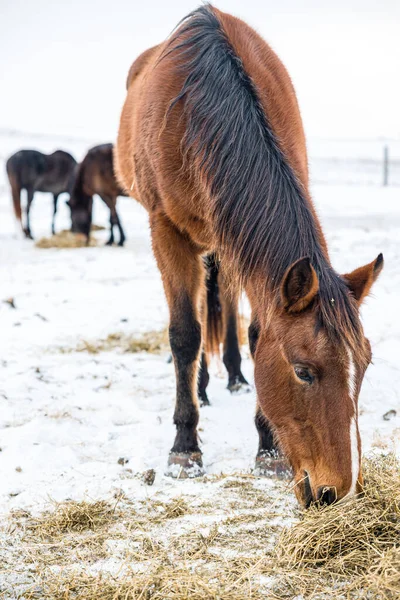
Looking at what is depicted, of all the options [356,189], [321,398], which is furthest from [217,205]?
[356,189]

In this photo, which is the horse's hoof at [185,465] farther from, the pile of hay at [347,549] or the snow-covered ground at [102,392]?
the pile of hay at [347,549]

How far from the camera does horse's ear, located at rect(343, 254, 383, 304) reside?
7.18 ft

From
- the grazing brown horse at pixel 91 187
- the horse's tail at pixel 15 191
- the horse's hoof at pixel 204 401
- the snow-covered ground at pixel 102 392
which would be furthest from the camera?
the horse's tail at pixel 15 191

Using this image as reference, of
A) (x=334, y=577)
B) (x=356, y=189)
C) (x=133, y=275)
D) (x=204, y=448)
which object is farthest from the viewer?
(x=356, y=189)

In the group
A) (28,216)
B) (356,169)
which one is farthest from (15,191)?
(356,169)

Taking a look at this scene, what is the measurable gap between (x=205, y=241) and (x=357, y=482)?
58.9 inches

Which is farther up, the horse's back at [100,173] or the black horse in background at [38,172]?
the horse's back at [100,173]

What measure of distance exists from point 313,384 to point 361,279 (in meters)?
0.45

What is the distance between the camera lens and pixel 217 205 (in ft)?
8.47

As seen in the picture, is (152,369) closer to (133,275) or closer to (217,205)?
(217,205)

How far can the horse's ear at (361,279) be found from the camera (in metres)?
2.19

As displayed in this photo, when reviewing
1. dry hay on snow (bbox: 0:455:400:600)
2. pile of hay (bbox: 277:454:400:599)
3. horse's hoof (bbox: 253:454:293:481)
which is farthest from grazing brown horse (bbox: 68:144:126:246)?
pile of hay (bbox: 277:454:400:599)

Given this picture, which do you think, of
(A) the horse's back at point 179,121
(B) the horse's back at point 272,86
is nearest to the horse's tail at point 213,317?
(A) the horse's back at point 179,121

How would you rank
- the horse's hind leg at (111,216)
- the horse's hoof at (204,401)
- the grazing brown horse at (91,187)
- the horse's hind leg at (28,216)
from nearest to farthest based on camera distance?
the horse's hoof at (204,401)
the horse's hind leg at (111,216)
the grazing brown horse at (91,187)
the horse's hind leg at (28,216)
